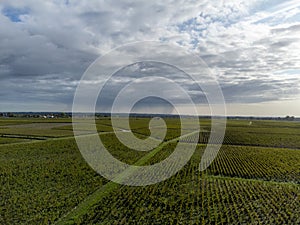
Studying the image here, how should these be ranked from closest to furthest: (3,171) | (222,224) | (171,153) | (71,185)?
(222,224)
(71,185)
(3,171)
(171,153)

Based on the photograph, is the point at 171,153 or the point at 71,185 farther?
the point at 171,153

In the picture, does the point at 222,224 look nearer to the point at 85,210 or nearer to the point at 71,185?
A: the point at 85,210

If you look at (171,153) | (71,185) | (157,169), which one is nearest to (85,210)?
(71,185)

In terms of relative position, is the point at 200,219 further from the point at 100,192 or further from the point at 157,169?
the point at 157,169

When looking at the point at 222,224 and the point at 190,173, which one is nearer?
the point at 222,224

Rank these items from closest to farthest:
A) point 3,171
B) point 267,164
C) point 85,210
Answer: point 85,210 < point 3,171 < point 267,164

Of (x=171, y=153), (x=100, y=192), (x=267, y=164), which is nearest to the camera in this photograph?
(x=100, y=192)

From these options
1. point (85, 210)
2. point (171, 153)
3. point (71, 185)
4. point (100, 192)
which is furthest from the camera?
point (171, 153)

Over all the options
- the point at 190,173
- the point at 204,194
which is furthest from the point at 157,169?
the point at 204,194
